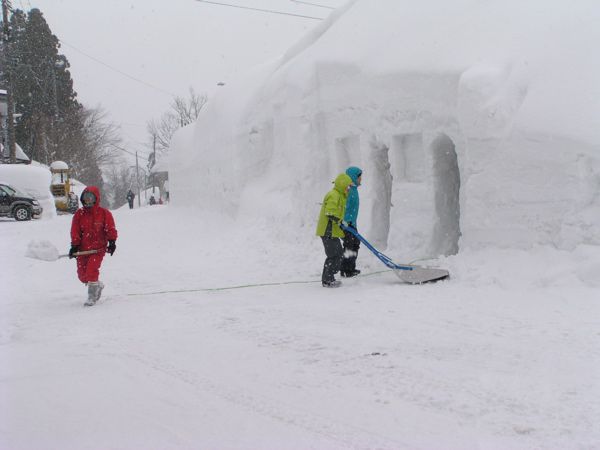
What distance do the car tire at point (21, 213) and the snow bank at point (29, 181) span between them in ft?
6.62

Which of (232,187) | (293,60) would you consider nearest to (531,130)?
(293,60)

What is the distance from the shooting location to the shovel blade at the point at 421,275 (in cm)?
757

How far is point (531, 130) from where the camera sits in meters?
7.54

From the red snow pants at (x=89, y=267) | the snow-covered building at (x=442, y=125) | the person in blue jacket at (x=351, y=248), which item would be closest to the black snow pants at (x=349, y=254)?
the person in blue jacket at (x=351, y=248)

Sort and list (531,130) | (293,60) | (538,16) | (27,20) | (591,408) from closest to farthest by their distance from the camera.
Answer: (591,408) → (531,130) → (538,16) → (293,60) → (27,20)

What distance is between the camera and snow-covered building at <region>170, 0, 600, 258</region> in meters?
7.42

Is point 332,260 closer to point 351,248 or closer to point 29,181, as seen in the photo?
point 351,248

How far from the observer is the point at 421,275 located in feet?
25.1

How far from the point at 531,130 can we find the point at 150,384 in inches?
215

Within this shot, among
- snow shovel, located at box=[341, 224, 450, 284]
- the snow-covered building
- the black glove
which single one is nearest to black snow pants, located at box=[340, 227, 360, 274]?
snow shovel, located at box=[341, 224, 450, 284]

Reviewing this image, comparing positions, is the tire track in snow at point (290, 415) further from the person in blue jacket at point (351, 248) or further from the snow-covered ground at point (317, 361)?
the person in blue jacket at point (351, 248)

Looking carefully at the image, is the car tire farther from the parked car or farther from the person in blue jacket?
the person in blue jacket

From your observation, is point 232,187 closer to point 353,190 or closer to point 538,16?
point 353,190

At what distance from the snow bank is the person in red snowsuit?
1975 cm
